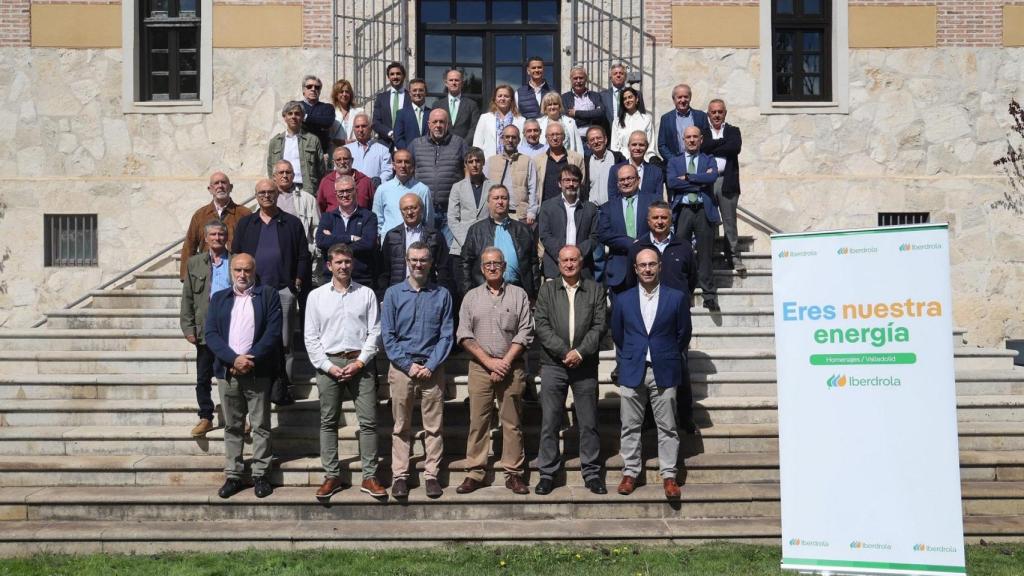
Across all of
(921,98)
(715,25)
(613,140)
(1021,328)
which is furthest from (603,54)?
(1021,328)

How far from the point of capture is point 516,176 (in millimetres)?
9000

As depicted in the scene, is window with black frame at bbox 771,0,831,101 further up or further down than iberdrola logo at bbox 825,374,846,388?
further up

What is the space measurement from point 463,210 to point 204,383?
277 cm

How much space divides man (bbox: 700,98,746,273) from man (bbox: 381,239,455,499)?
3673 millimetres

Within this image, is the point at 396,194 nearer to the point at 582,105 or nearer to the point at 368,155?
the point at 368,155

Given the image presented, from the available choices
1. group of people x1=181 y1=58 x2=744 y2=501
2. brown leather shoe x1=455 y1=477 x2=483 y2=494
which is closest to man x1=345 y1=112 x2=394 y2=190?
group of people x1=181 y1=58 x2=744 y2=501

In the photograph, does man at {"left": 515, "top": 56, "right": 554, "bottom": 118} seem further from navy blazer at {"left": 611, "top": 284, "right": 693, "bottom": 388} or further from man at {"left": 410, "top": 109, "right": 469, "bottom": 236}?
navy blazer at {"left": 611, "top": 284, "right": 693, "bottom": 388}

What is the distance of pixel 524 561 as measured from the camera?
643cm

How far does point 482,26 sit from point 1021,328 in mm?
8527

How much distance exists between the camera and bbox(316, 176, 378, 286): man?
8203 mm

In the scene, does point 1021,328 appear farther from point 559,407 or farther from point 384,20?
point 384,20

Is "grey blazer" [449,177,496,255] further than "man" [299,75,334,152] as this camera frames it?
No

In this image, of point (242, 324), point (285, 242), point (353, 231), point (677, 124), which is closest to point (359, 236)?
point (353, 231)

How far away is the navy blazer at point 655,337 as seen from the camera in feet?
23.8
